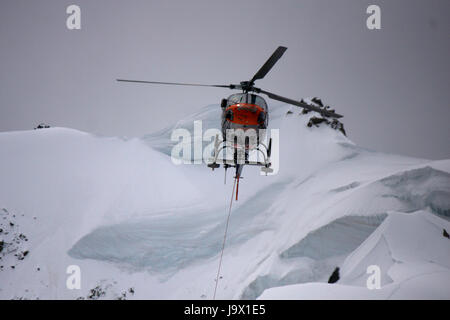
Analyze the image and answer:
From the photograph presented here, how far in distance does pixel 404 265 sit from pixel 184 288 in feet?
44.7

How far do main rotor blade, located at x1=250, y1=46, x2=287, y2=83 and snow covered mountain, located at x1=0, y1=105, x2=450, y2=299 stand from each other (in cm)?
655

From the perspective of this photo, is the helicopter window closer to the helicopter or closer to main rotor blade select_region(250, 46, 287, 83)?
the helicopter

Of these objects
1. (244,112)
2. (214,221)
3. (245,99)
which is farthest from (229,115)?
(214,221)

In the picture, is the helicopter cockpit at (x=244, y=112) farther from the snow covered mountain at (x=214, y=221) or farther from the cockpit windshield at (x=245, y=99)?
the snow covered mountain at (x=214, y=221)

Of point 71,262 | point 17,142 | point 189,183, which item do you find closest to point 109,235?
point 71,262

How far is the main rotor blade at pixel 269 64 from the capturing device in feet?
21.1

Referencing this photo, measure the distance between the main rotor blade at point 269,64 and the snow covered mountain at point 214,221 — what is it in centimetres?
655

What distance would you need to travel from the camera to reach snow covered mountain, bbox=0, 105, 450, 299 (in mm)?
8930

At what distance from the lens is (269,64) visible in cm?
704

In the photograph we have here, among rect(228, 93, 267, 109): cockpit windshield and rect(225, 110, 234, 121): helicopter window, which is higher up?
rect(228, 93, 267, 109): cockpit windshield

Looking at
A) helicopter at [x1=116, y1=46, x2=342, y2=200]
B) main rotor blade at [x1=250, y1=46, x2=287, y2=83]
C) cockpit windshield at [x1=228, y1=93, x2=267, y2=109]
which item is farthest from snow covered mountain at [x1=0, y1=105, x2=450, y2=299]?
main rotor blade at [x1=250, y1=46, x2=287, y2=83]

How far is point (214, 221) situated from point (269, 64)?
1863 centimetres

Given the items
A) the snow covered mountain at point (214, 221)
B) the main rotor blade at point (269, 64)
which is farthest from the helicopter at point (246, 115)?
the snow covered mountain at point (214, 221)
